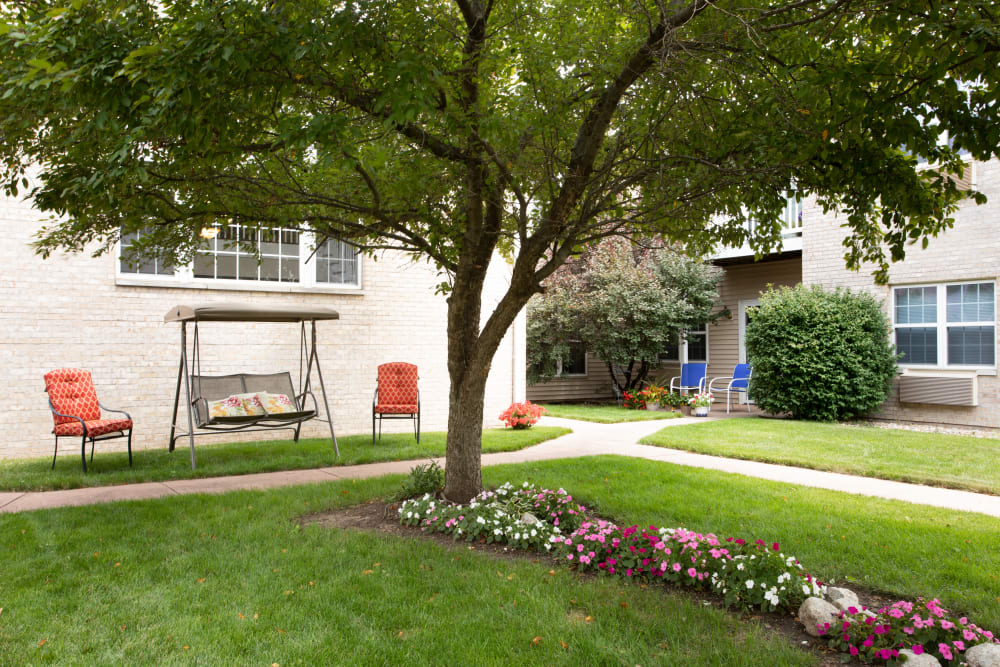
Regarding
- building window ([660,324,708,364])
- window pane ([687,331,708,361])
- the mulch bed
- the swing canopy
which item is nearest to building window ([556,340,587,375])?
building window ([660,324,708,364])

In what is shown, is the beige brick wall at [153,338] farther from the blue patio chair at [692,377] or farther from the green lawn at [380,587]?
the blue patio chair at [692,377]

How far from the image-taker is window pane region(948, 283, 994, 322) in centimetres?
1139

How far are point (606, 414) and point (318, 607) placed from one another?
10.9 m

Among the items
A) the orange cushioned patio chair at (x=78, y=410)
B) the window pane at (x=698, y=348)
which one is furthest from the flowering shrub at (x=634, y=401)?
the orange cushioned patio chair at (x=78, y=410)

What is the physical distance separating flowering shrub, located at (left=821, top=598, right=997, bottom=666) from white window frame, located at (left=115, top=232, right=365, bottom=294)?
23.8 ft

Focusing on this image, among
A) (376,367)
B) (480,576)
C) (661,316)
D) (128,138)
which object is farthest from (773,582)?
(661,316)

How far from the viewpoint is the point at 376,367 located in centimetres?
1093

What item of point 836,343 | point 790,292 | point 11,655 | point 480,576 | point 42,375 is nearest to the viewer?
point 11,655

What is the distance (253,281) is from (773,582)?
28.8ft

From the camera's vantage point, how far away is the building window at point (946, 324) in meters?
11.4

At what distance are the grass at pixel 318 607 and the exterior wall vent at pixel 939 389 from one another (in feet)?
33.9

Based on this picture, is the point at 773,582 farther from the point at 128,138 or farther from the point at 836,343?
the point at 836,343

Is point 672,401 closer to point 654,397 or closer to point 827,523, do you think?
point 654,397

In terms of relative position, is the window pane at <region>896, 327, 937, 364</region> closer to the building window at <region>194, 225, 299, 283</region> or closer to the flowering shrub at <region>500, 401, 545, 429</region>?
the flowering shrub at <region>500, 401, 545, 429</region>
